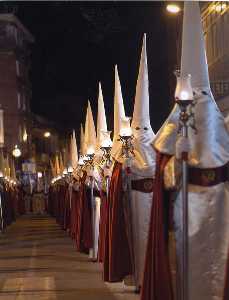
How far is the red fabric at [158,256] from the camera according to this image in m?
8.16

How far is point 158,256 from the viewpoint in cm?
819

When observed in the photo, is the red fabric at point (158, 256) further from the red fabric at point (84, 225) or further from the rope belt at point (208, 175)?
the red fabric at point (84, 225)

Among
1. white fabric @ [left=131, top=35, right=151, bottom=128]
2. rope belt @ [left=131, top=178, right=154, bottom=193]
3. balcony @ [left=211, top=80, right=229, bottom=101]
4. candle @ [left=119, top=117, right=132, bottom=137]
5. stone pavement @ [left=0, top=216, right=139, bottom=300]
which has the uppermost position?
balcony @ [left=211, top=80, right=229, bottom=101]

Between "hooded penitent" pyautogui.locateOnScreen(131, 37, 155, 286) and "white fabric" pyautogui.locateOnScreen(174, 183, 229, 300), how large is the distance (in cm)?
374

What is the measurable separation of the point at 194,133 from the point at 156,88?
2085 centimetres

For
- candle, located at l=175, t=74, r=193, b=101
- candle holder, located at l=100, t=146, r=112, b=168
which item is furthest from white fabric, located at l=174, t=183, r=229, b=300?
candle holder, located at l=100, t=146, r=112, b=168

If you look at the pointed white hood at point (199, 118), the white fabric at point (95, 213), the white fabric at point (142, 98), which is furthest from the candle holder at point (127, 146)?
the white fabric at point (95, 213)

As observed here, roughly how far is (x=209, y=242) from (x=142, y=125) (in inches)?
182

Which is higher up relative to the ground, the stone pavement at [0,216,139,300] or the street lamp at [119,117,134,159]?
the street lamp at [119,117,134,159]

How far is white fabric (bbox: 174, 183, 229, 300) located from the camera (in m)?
8.21

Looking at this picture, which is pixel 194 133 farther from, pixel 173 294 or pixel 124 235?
pixel 124 235

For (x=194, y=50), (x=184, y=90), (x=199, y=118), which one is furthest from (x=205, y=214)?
(x=194, y=50)

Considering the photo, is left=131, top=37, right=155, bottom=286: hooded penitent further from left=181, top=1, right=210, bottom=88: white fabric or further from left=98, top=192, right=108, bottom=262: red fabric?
left=181, top=1, right=210, bottom=88: white fabric

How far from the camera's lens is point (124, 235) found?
12.3m
